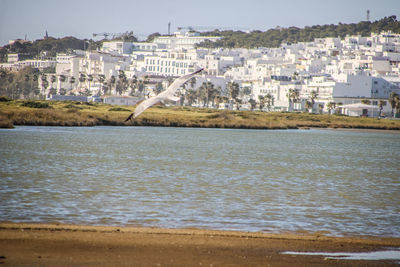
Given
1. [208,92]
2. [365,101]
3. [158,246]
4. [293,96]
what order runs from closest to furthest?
[158,246]
[365,101]
[293,96]
[208,92]

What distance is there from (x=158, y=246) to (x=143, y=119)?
7904cm

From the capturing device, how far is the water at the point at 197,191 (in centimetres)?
1903

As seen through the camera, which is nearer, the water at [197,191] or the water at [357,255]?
the water at [357,255]

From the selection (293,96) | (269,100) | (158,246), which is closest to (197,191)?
(158,246)

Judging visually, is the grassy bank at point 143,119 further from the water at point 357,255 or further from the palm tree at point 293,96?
the water at point 357,255

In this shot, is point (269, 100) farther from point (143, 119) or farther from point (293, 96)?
point (143, 119)

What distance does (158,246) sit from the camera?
14961 mm

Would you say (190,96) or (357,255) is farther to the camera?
(190,96)

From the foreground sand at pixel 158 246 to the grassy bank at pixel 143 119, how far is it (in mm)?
57150

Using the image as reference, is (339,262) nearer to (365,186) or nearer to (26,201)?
(26,201)

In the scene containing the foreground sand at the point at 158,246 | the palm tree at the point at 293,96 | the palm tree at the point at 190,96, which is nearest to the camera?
the foreground sand at the point at 158,246

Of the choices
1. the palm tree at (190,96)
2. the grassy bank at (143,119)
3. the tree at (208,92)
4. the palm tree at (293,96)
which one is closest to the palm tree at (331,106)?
the palm tree at (293,96)

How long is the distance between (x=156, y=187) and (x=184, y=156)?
65.1 feet

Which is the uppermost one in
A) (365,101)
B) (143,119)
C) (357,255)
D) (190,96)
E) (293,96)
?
(293,96)
